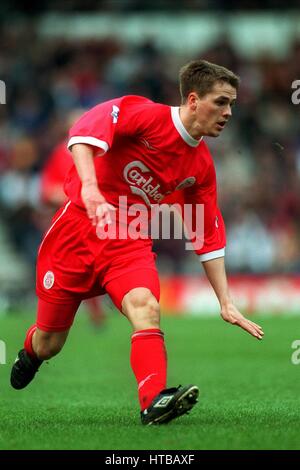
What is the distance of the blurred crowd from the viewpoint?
1812 cm

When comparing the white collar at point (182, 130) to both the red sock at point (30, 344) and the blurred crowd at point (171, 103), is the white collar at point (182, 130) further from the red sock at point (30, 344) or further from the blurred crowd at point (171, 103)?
the blurred crowd at point (171, 103)

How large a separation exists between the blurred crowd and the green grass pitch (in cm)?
362

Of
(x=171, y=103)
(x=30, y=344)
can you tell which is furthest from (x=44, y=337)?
(x=171, y=103)

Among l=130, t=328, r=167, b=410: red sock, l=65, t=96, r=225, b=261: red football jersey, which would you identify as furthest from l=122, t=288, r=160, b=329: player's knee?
l=65, t=96, r=225, b=261: red football jersey

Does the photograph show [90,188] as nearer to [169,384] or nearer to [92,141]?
[92,141]

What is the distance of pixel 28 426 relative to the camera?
6289 mm

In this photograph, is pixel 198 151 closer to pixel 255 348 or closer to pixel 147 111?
pixel 147 111

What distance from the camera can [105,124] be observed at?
6.30 metres

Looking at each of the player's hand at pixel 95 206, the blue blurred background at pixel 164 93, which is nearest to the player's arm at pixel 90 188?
the player's hand at pixel 95 206

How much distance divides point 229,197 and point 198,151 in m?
11.8

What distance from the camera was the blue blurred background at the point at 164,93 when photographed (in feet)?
59.5

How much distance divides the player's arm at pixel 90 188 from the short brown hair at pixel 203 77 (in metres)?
0.74

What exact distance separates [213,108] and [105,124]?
24.8 inches
